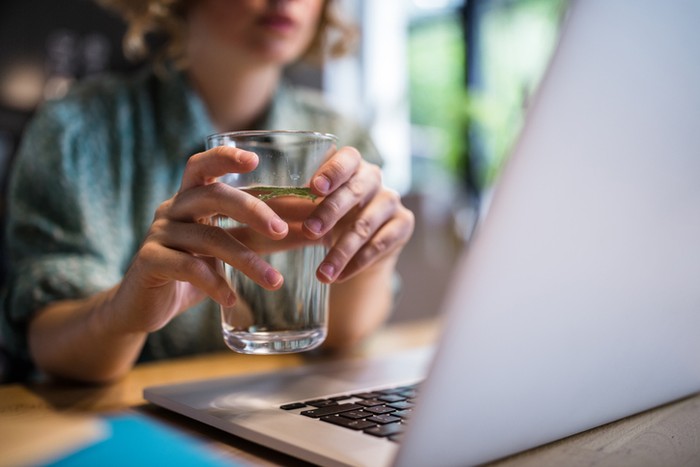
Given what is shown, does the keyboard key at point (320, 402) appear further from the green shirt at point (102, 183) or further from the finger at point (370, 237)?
the green shirt at point (102, 183)

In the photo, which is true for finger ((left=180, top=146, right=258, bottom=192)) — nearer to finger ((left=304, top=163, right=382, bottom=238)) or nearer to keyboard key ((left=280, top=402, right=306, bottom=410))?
finger ((left=304, top=163, right=382, bottom=238))

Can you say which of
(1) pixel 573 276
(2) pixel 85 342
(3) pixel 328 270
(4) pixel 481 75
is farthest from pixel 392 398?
(4) pixel 481 75

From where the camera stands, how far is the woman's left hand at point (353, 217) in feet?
1.85

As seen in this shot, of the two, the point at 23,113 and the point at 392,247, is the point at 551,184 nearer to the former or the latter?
the point at 392,247

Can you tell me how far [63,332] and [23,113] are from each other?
1874 millimetres

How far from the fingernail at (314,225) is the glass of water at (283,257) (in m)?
0.01

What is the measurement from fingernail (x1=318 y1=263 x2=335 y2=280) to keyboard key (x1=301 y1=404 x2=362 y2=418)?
0.12 m

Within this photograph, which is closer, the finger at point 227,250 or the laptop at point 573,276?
the laptop at point 573,276

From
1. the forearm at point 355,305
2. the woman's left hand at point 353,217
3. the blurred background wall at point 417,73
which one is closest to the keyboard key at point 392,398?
the woman's left hand at point 353,217

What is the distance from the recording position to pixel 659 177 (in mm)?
441

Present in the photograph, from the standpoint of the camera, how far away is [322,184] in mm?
554

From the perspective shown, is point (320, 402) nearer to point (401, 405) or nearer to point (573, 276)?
point (401, 405)

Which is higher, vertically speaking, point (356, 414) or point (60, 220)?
point (60, 220)

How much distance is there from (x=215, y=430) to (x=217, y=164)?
220mm
